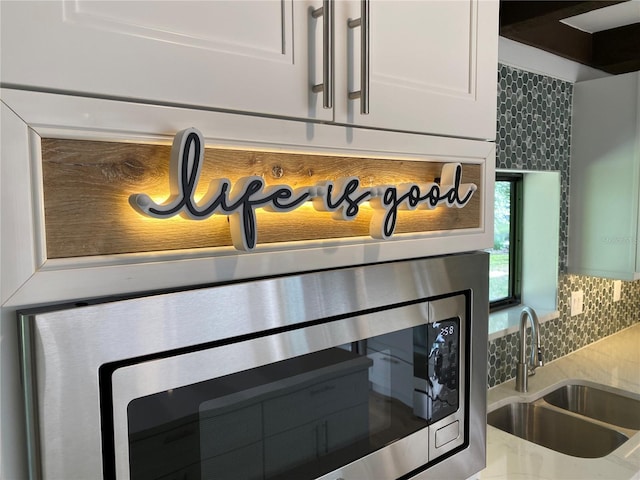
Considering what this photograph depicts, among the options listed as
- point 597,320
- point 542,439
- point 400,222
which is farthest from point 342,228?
point 597,320

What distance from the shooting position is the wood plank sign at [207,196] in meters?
0.54

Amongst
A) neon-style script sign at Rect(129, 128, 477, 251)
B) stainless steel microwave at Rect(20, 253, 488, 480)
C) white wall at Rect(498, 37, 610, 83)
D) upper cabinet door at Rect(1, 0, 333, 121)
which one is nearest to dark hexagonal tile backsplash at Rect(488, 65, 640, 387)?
white wall at Rect(498, 37, 610, 83)

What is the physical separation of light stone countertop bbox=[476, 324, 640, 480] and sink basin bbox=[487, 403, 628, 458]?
1.7 inches

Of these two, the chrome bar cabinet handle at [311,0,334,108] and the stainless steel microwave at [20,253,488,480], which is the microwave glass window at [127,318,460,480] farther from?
the chrome bar cabinet handle at [311,0,334,108]

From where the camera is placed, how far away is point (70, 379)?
54 centimetres

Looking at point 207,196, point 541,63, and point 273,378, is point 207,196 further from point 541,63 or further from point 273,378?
point 541,63

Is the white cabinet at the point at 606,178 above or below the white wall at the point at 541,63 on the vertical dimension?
below

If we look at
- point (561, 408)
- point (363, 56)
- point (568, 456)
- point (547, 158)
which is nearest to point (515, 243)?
point (547, 158)

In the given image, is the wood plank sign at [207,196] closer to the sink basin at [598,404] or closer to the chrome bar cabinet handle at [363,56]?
the chrome bar cabinet handle at [363,56]

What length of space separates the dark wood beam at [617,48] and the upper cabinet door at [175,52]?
173 centimetres

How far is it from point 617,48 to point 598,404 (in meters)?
1.35

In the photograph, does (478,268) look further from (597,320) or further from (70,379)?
(597,320)

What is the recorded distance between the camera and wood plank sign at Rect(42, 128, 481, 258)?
537 millimetres

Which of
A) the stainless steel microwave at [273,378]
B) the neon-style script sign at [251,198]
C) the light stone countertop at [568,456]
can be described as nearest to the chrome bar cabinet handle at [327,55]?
the neon-style script sign at [251,198]
